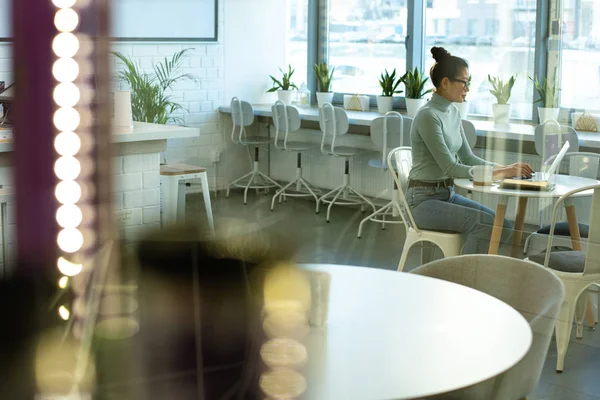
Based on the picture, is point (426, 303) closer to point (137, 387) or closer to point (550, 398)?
point (137, 387)

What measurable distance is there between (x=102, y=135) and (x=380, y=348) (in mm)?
663

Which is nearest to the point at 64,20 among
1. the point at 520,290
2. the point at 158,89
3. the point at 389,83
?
the point at 520,290

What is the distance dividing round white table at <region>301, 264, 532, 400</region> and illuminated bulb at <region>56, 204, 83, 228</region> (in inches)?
19.7

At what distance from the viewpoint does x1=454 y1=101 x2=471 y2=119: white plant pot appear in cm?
214

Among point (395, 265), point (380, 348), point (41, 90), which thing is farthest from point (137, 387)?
point (395, 265)

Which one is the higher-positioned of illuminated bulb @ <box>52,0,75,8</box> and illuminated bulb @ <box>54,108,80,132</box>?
illuminated bulb @ <box>52,0,75,8</box>

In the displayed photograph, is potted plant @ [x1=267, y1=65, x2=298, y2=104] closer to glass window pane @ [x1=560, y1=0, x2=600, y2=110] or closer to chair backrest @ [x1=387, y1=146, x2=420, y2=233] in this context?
chair backrest @ [x1=387, y1=146, x2=420, y2=233]

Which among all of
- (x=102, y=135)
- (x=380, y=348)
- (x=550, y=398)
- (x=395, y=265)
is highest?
(x=102, y=135)

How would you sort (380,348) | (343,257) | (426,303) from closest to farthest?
(380,348)
(426,303)
(343,257)

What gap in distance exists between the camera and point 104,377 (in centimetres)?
26

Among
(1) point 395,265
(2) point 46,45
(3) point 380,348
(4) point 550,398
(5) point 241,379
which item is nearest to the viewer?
(2) point 46,45

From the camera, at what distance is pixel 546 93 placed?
1.95 m

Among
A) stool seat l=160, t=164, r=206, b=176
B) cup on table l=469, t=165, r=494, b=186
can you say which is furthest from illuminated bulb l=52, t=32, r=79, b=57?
stool seat l=160, t=164, r=206, b=176

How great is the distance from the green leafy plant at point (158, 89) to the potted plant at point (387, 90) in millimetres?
704
